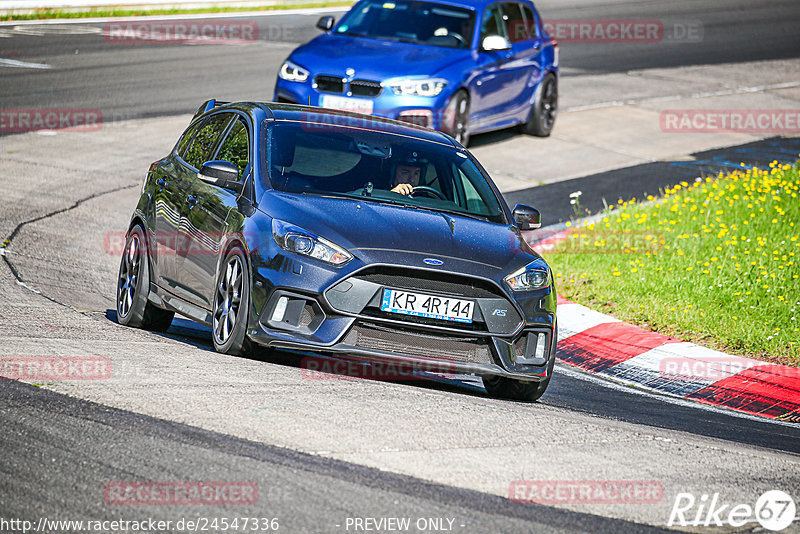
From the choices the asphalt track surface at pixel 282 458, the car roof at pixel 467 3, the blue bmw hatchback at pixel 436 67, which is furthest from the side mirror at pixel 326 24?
the asphalt track surface at pixel 282 458

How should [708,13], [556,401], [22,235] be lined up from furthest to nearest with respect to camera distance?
[708,13], [22,235], [556,401]

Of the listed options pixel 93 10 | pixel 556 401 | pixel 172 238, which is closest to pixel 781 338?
pixel 556 401

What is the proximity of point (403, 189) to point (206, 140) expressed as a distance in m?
1.65

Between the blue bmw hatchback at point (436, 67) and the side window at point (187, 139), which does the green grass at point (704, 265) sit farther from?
the side window at point (187, 139)

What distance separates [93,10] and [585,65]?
1117 cm

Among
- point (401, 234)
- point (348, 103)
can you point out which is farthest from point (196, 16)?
point (401, 234)

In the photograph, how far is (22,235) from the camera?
11453 millimetres

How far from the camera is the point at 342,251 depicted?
22.9ft

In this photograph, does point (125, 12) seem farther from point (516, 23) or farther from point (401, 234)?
point (401, 234)

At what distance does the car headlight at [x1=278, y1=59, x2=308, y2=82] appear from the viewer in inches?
610

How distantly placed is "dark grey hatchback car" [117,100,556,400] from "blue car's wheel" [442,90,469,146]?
6.66 m

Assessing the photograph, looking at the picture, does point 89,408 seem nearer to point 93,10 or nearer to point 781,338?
point 781,338

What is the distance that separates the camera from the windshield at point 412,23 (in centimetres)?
1652

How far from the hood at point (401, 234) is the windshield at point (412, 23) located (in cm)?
908
